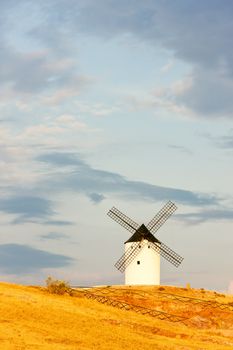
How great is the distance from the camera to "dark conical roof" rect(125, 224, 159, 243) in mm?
75812

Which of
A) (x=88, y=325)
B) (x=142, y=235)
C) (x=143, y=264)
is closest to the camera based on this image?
(x=88, y=325)

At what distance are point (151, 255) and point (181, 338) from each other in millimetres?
34386

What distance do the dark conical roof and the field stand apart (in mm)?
19154

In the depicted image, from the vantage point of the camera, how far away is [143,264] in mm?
73938

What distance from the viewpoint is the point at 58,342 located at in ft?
109

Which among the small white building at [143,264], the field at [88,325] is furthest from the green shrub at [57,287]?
the small white building at [143,264]

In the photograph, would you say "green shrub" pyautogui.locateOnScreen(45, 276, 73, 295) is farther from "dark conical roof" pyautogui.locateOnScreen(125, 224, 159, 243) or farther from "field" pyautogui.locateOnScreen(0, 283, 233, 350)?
"dark conical roof" pyautogui.locateOnScreen(125, 224, 159, 243)

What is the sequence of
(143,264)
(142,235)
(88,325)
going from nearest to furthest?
(88,325), (143,264), (142,235)

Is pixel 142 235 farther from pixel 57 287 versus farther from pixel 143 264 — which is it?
pixel 57 287

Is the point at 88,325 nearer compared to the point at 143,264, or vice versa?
the point at 88,325

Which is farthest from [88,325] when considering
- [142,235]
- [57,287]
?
[142,235]

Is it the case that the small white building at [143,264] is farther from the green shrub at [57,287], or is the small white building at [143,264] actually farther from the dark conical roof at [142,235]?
the green shrub at [57,287]

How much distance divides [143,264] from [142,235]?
147 inches

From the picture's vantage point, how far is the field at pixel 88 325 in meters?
33.7
